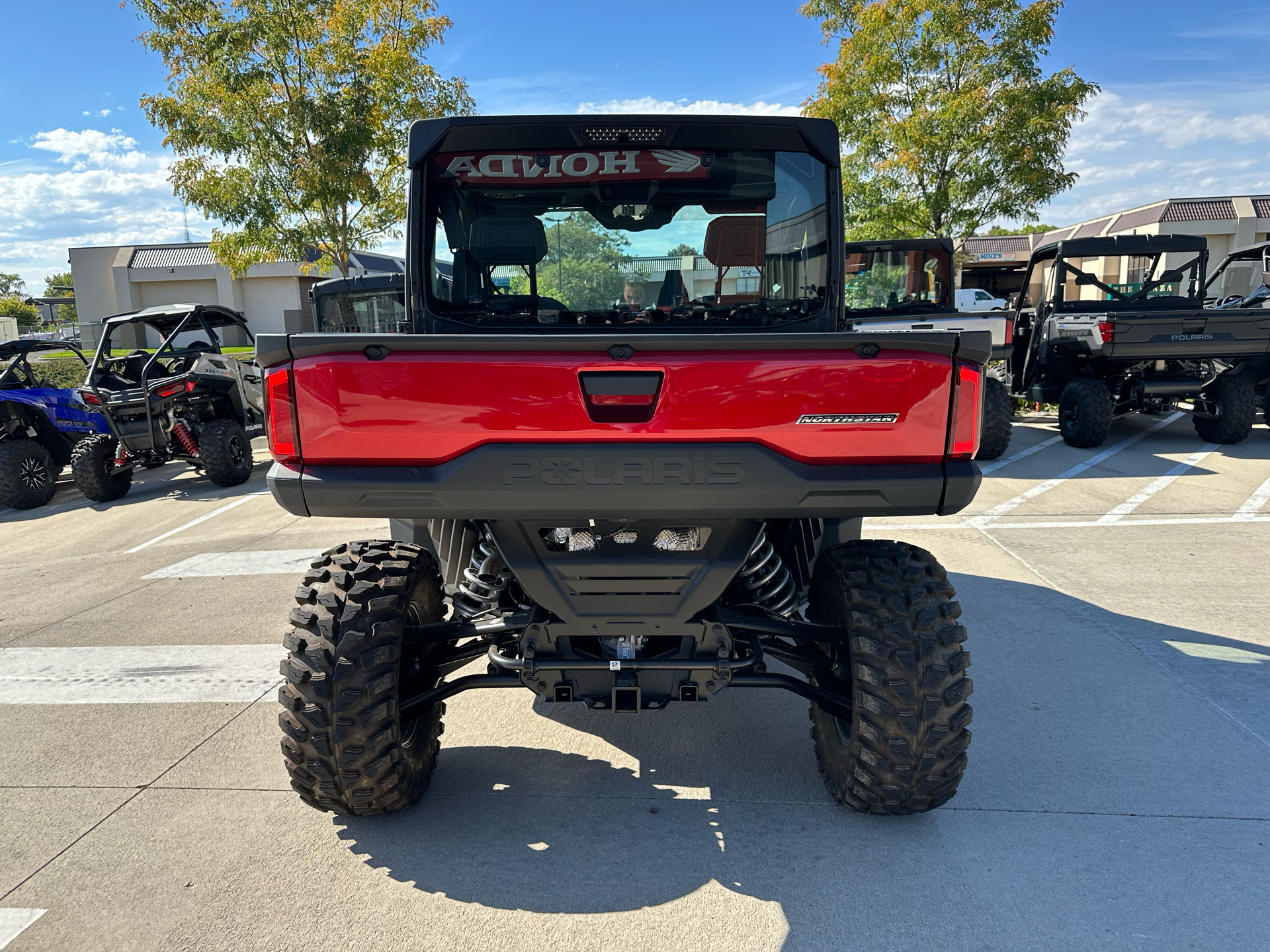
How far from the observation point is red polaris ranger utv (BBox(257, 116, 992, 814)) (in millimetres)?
2250

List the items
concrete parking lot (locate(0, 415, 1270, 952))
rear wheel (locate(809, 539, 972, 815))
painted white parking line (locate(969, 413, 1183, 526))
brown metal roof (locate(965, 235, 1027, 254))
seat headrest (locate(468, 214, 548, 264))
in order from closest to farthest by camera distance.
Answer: concrete parking lot (locate(0, 415, 1270, 952)), rear wheel (locate(809, 539, 972, 815)), seat headrest (locate(468, 214, 548, 264)), painted white parking line (locate(969, 413, 1183, 526)), brown metal roof (locate(965, 235, 1027, 254))

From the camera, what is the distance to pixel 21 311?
56.4 m

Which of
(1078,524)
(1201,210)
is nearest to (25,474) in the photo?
(1078,524)

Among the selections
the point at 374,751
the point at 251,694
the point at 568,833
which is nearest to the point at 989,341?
the point at 568,833

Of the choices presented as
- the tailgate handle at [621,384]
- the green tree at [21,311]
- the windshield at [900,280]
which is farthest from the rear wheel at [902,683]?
the green tree at [21,311]

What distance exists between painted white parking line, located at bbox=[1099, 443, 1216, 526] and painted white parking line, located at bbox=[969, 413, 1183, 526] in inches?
28.0

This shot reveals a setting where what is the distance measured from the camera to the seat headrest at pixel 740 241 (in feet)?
10.2

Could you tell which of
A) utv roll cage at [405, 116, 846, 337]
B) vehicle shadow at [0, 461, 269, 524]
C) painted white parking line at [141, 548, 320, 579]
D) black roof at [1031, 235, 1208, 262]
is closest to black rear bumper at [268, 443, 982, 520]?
utv roll cage at [405, 116, 846, 337]

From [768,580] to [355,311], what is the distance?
9.36 metres

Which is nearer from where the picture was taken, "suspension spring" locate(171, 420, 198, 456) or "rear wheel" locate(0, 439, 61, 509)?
"rear wheel" locate(0, 439, 61, 509)

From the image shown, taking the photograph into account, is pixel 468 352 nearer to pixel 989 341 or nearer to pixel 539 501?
Result: pixel 539 501

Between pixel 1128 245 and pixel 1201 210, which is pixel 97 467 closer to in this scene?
pixel 1128 245

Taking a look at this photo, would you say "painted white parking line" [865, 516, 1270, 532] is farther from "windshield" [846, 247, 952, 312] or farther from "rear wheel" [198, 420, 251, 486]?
"rear wheel" [198, 420, 251, 486]

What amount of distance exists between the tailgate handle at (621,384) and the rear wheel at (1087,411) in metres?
8.79
